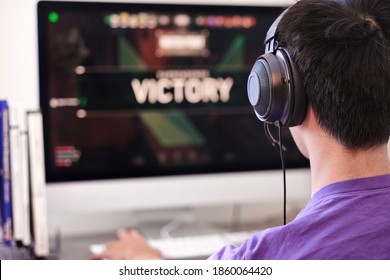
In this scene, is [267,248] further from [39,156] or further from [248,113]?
[248,113]

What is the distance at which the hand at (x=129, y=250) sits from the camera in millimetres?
1158

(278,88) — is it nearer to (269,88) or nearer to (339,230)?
(269,88)

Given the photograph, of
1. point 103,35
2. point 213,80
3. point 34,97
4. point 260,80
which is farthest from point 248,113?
point 260,80

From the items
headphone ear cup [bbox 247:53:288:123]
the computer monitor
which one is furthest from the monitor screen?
headphone ear cup [bbox 247:53:288:123]

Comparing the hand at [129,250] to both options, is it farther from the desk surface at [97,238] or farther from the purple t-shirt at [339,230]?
the purple t-shirt at [339,230]

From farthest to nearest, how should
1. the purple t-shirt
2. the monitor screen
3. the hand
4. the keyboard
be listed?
the monitor screen < the keyboard < the hand < the purple t-shirt

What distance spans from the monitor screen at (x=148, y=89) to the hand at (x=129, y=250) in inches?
8.5

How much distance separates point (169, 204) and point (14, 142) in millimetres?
441

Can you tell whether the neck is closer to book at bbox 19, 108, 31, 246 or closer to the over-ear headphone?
the over-ear headphone

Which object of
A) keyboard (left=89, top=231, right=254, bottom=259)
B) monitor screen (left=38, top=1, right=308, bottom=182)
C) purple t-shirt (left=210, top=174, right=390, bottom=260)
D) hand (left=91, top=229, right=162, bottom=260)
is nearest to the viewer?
purple t-shirt (left=210, top=174, right=390, bottom=260)

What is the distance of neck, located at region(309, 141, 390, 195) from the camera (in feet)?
2.42

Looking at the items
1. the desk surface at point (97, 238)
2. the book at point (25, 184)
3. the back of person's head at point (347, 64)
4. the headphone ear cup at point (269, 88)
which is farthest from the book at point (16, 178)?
the back of person's head at point (347, 64)

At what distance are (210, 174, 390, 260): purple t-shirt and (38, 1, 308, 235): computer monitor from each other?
0.75m

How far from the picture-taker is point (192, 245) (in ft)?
4.35
